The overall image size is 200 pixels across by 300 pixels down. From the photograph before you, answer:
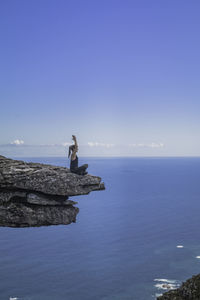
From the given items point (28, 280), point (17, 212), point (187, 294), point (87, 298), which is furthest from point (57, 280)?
point (187, 294)

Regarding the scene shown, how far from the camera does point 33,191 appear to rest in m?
23.7

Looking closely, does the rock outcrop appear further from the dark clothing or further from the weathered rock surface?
the weathered rock surface

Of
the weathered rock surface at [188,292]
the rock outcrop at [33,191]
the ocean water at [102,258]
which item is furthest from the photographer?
the ocean water at [102,258]

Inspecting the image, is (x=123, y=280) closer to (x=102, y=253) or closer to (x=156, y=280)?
(x=156, y=280)

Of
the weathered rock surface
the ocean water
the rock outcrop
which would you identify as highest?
the rock outcrop

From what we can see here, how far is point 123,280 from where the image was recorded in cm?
9462

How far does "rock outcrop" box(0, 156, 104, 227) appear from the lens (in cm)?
2291

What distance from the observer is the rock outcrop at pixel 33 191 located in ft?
75.2

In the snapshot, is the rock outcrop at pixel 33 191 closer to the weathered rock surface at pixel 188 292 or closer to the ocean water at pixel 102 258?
the weathered rock surface at pixel 188 292

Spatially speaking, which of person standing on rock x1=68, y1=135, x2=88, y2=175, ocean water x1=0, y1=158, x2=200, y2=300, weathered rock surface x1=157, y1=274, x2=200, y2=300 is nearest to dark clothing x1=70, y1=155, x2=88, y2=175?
person standing on rock x1=68, y1=135, x2=88, y2=175

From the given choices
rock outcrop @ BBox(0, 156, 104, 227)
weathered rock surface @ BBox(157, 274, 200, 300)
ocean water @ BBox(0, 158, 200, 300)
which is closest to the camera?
A: weathered rock surface @ BBox(157, 274, 200, 300)

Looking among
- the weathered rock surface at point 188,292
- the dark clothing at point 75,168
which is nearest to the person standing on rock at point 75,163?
the dark clothing at point 75,168

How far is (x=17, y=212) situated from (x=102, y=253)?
106751 millimetres

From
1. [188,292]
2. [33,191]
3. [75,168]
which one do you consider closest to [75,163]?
[75,168]
